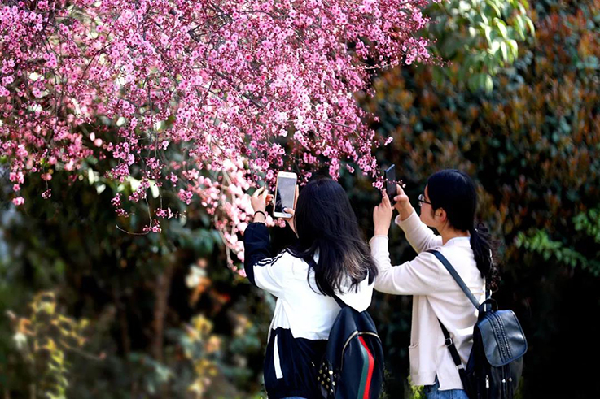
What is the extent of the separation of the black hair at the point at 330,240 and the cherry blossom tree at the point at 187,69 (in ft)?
2.25

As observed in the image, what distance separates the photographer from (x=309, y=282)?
9.68 feet

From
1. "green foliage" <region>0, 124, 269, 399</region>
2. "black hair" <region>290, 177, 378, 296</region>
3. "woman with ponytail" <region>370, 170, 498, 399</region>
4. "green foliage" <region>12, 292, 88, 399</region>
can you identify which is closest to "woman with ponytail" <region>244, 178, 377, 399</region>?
"black hair" <region>290, 177, 378, 296</region>

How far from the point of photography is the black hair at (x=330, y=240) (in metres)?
2.93

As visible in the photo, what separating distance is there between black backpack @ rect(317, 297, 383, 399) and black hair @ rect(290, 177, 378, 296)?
4.0 inches

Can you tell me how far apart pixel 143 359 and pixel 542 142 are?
3.56m

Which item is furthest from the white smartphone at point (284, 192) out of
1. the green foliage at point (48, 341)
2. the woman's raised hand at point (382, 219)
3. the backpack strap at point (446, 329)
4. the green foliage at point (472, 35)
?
the green foliage at point (48, 341)

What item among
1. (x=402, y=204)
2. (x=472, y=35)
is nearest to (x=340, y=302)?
(x=402, y=204)

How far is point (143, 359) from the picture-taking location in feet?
22.5

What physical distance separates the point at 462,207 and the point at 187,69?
1.32 m

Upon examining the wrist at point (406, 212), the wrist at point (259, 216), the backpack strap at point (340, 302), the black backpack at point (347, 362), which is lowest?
the black backpack at point (347, 362)

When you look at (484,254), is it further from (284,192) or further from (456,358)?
(284,192)

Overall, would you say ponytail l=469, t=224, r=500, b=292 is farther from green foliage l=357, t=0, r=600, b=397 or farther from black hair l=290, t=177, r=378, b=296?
green foliage l=357, t=0, r=600, b=397

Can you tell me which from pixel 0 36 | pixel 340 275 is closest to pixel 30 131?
pixel 0 36

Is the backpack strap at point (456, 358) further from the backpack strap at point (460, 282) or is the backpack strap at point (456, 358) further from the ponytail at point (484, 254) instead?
the ponytail at point (484, 254)
